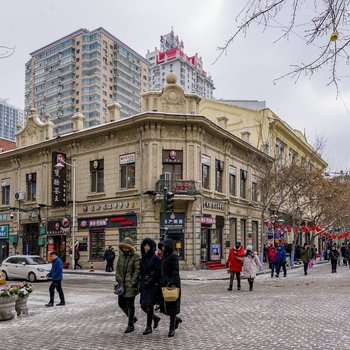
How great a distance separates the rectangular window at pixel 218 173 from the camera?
106 ft

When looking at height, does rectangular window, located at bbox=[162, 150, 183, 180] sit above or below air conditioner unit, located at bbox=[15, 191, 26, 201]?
above

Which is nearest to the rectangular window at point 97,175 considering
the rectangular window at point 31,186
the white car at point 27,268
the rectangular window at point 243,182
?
the rectangular window at point 31,186

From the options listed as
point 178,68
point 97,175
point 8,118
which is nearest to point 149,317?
point 97,175

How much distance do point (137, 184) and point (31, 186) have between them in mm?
11259

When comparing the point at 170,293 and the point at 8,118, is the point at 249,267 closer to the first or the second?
the point at 170,293

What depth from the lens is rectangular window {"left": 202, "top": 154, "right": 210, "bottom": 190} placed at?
30.4 metres

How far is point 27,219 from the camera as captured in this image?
35.5m

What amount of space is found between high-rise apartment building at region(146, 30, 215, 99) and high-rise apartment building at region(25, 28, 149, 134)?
73.1ft

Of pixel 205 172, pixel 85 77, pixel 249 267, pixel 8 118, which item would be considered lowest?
pixel 249 267

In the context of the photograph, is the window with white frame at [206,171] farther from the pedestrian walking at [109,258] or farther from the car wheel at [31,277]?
the car wheel at [31,277]

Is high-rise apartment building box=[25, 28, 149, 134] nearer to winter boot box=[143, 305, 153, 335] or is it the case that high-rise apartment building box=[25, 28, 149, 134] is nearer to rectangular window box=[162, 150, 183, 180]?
rectangular window box=[162, 150, 183, 180]

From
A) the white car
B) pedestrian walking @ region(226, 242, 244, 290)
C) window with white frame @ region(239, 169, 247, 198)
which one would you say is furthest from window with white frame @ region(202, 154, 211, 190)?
pedestrian walking @ region(226, 242, 244, 290)

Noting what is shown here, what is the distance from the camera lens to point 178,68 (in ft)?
527

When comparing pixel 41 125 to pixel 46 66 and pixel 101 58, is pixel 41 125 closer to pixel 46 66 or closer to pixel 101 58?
pixel 101 58
